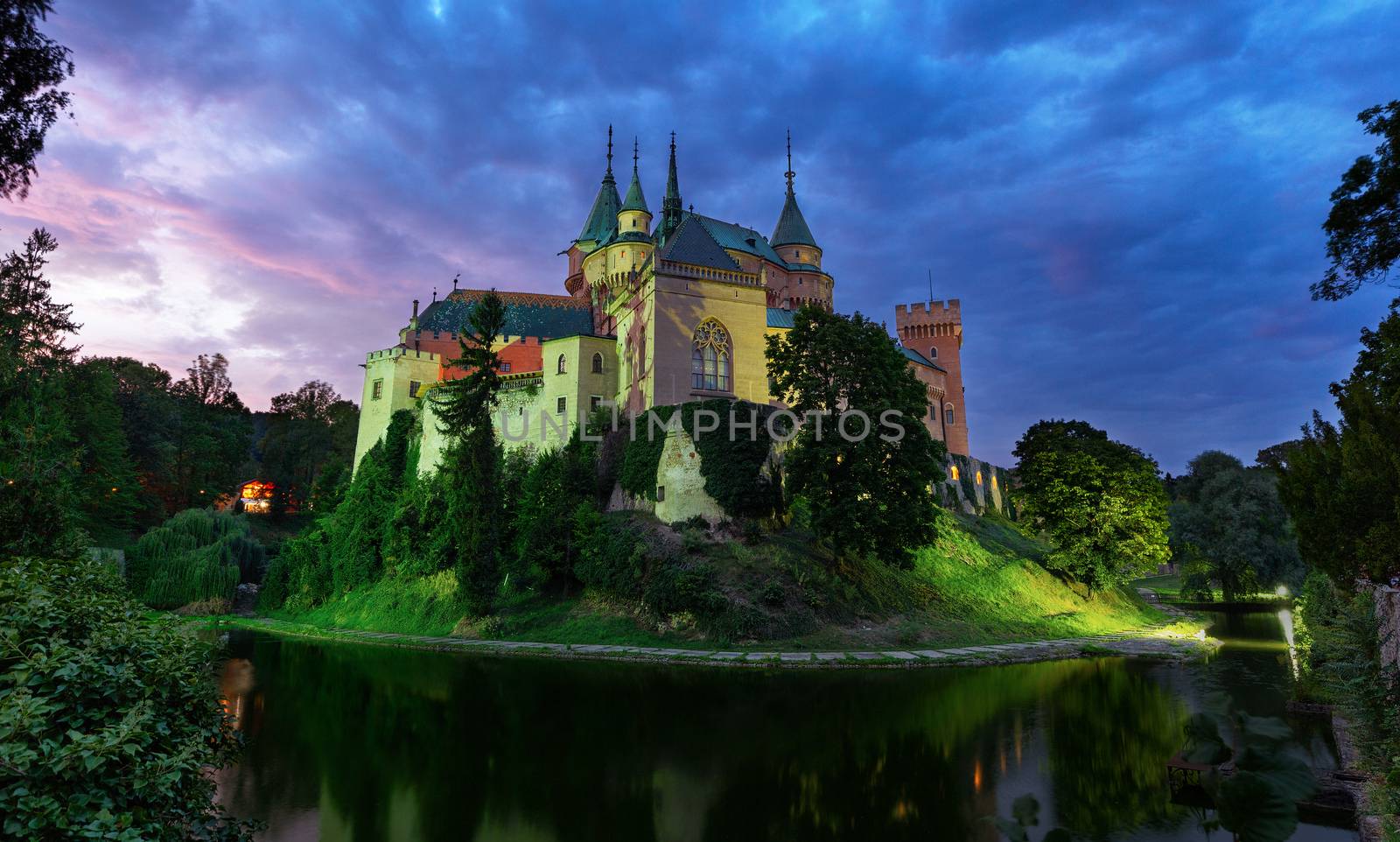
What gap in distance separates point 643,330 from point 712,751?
26.5m

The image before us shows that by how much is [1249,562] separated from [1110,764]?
46.7m

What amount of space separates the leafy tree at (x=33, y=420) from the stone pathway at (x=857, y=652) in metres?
13.1

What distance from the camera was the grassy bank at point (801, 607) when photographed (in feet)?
84.4

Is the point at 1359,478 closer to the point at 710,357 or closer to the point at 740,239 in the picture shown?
the point at 710,357

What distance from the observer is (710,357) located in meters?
36.1

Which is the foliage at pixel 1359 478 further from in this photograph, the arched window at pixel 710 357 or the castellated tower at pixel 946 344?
the castellated tower at pixel 946 344

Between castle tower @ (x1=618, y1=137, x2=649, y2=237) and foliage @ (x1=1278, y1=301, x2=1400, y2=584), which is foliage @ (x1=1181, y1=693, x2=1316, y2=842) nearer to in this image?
foliage @ (x1=1278, y1=301, x2=1400, y2=584)

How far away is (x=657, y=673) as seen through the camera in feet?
67.0

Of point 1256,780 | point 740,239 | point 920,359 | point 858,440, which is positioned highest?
point 740,239

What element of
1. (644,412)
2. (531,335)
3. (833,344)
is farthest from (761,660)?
(531,335)

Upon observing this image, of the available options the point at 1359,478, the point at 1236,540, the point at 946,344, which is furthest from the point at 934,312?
the point at 1359,478

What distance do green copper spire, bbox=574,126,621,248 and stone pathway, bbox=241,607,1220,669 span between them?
40.2m

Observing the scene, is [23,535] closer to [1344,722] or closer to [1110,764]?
[1110,764]

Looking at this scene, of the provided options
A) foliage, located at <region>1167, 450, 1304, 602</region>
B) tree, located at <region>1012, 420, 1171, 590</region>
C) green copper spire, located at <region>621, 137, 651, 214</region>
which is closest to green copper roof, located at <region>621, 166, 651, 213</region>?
green copper spire, located at <region>621, 137, 651, 214</region>
